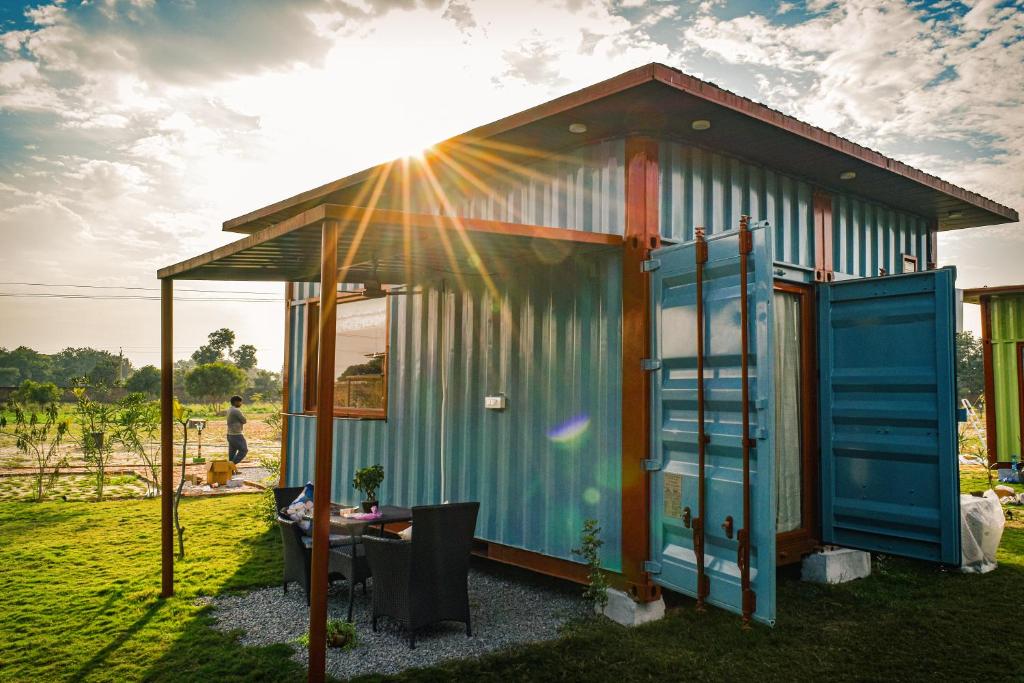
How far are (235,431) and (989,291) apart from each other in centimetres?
1374

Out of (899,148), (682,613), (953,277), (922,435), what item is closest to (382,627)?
(682,613)

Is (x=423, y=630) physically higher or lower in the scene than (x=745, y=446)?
lower

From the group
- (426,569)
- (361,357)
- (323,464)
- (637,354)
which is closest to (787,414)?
(637,354)

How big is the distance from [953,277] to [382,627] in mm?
4774

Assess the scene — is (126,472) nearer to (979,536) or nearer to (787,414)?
(787,414)

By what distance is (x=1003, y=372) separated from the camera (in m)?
11.9

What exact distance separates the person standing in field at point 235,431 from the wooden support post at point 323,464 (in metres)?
10.1

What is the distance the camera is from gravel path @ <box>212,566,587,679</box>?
4.22 meters

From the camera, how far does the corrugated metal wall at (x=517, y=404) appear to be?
518cm

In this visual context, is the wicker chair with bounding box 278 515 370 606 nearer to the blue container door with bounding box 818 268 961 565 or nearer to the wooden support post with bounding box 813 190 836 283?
the blue container door with bounding box 818 268 961 565

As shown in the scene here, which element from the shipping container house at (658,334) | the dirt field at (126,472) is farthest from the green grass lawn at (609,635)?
the dirt field at (126,472)

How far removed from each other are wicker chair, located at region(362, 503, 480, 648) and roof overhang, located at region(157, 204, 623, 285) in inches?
68.4

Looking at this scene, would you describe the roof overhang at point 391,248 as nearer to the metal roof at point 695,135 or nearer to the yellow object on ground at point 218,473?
the metal roof at point 695,135

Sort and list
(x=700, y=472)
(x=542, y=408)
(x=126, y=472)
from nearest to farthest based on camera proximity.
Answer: (x=700, y=472)
(x=542, y=408)
(x=126, y=472)
